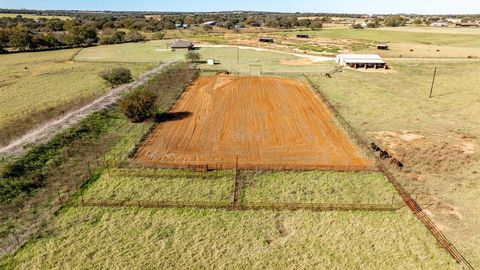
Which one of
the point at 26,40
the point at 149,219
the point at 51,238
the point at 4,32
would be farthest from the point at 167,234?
the point at 4,32

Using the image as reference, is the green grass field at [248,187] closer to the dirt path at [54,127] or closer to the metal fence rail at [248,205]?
the metal fence rail at [248,205]

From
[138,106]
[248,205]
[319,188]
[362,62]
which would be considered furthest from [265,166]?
[362,62]

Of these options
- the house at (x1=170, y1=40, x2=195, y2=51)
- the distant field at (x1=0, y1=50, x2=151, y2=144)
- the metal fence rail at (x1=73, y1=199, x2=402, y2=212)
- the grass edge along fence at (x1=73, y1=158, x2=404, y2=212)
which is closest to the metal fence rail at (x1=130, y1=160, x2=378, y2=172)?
the grass edge along fence at (x1=73, y1=158, x2=404, y2=212)

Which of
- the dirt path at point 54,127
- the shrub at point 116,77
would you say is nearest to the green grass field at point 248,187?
the dirt path at point 54,127

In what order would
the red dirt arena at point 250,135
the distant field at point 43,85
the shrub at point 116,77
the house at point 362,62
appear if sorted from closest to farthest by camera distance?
the red dirt arena at point 250,135 < the distant field at point 43,85 < the shrub at point 116,77 < the house at point 362,62

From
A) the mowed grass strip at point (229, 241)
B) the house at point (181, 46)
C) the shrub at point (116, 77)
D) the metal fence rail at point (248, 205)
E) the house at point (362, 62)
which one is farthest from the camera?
the house at point (181, 46)

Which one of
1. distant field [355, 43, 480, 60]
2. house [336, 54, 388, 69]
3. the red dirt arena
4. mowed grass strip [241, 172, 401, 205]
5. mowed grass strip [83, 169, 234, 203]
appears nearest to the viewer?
mowed grass strip [241, 172, 401, 205]

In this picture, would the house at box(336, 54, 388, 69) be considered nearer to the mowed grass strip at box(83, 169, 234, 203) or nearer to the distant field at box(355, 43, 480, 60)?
the distant field at box(355, 43, 480, 60)
